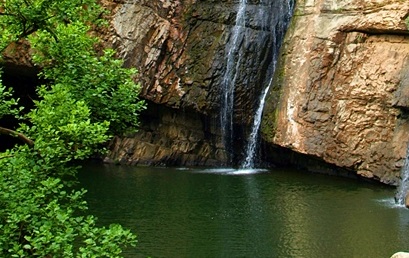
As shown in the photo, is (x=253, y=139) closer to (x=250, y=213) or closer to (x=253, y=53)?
(x=253, y=53)

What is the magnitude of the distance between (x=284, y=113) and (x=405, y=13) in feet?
19.4

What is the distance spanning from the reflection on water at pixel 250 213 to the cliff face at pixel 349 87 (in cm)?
122

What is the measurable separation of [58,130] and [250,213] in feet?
40.1

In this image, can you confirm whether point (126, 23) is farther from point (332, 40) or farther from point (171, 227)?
point (171, 227)

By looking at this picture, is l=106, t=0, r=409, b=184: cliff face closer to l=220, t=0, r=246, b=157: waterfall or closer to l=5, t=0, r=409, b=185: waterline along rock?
l=5, t=0, r=409, b=185: waterline along rock

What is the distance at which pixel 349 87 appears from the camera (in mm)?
24969

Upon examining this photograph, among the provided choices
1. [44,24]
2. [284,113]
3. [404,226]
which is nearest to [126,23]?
[284,113]

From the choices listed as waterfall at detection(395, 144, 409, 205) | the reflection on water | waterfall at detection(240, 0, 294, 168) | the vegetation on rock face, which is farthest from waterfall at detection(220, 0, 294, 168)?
the vegetation on rock face

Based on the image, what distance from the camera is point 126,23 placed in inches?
1156

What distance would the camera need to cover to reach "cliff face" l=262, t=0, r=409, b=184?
23922 millimetres

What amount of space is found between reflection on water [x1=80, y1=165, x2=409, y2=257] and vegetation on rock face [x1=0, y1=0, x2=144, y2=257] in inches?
281

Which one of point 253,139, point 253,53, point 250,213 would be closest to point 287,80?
point 253,53

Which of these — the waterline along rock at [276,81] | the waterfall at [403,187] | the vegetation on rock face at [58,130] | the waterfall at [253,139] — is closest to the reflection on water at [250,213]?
the waterfall at [403,187]

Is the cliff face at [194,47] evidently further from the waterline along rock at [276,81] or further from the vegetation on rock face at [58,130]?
the vegetation on rock face at [58,130]
